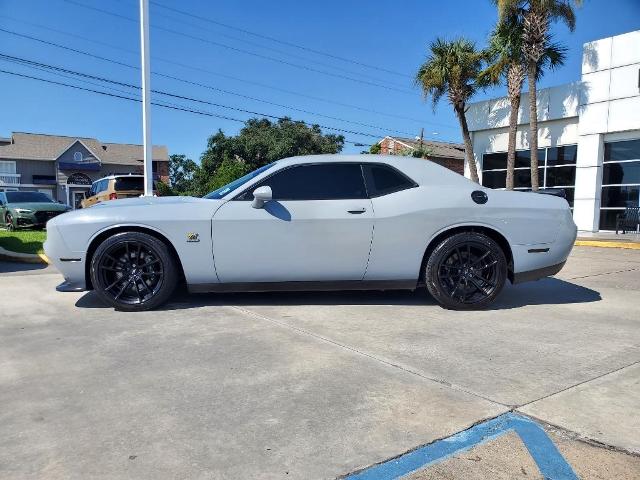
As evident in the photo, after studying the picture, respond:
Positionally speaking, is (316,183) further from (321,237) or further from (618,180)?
(618,180)

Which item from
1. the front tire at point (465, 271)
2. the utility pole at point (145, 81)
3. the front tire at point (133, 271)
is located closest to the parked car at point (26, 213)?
the utility pole at point (145, 81)

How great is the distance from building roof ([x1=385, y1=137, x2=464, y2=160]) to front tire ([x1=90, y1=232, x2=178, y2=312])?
144 feet

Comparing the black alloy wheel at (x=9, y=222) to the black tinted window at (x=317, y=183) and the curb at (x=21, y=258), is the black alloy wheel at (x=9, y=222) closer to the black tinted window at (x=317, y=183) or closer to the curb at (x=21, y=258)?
the curb at (x=21, y=258)

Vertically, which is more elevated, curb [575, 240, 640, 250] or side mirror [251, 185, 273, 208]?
side mirror [251, 185, 273, 208]

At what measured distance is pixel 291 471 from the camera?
6.59 ft

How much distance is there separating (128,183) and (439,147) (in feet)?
140

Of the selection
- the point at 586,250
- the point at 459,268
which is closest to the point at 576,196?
the point at 586,250

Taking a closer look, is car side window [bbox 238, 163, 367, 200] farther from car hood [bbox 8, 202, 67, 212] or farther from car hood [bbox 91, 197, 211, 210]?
car hood [bbox 8, 202, 67, 212]

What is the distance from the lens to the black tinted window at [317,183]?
4.65m

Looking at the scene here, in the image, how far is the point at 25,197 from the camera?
15719mm

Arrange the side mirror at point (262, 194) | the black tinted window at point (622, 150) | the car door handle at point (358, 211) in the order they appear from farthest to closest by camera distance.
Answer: the black tinted window at point (622, 150)
the car door handle at point (358, 211)
the side mirror at point (262, 194)

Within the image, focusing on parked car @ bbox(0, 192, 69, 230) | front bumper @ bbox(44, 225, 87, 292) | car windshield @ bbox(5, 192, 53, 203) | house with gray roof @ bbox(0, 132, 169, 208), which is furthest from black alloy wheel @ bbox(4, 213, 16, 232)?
house with gray roof @ bbox(0, 132, 169, 208)

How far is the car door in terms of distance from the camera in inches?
177

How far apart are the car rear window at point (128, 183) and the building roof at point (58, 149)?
1657 inches
